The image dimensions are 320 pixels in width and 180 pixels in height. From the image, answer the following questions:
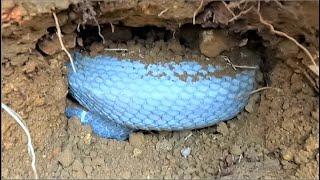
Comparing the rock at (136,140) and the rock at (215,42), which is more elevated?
the rock at (215,42)

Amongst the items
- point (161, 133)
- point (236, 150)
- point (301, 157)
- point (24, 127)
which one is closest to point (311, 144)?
point (301, 157)

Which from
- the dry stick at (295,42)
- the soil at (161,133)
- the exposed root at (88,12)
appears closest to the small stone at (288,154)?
the soil at (161,133)

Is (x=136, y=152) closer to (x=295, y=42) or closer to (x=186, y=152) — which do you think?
(x=186, y=152)

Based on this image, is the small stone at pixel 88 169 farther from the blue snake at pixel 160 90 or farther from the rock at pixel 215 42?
the rock at pixel 215 42

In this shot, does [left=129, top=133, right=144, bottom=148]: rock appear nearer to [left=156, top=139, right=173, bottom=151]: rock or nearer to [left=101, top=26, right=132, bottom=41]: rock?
[left=156, top=139, right=173, bottom=151]: rock

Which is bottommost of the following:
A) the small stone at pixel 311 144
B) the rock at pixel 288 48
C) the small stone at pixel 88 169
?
the small stone at pixel 88 169

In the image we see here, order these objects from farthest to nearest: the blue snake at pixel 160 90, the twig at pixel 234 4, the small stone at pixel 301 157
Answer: the blue snake at pixel 160 90 → the small stone at pixel 301 157 → the twig at pixel 234 4

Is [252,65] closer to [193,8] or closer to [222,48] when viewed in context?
[222,48]

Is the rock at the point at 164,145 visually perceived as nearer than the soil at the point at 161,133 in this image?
No
